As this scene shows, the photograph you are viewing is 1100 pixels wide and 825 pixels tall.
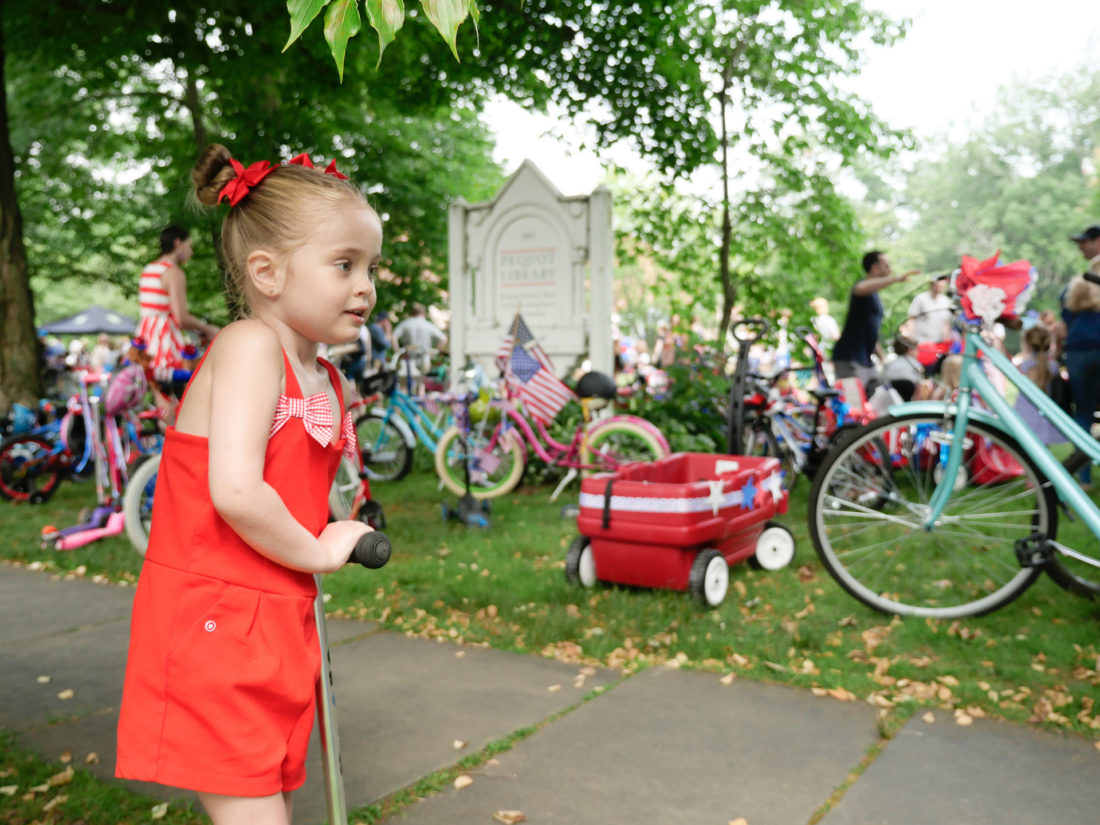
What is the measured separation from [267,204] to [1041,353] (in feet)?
30.9

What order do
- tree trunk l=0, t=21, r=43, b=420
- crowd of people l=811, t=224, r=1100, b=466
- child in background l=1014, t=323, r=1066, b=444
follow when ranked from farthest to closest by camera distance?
tree trunk l=0, t=21, r=43, b=420 → child in background l=1014, t=323, r=1066, b=444 → crowd of people l=811, t=224, r=1100, b=466

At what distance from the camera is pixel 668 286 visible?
12.3 meters

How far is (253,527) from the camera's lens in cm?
152

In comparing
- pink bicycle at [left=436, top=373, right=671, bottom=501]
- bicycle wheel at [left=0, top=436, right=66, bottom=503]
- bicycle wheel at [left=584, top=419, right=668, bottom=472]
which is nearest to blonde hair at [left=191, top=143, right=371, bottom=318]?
pink bicycle at [left=436, top=373, right=671, bottom=501]

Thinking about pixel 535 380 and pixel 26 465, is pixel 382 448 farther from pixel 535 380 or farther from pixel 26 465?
pixel 26 465

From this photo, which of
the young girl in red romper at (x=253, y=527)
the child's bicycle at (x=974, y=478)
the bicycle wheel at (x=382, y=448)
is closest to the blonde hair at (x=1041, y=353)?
the child's bicycle at (x=974, y=478)

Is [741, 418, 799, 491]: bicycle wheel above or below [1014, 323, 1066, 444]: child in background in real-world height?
below

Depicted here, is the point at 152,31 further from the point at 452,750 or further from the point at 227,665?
A: the point at 227,665

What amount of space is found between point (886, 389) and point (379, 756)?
6.50 m

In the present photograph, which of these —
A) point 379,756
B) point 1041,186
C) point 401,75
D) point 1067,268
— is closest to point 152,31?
point 401,75

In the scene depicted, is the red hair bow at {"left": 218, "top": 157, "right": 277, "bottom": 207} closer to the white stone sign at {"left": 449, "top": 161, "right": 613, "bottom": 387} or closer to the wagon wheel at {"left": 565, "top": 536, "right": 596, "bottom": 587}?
the wagon wheel at {"left": 565, "top": 536, "right": 596, "bottom": 587}

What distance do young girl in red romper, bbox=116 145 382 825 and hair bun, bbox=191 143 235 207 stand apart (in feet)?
0.14

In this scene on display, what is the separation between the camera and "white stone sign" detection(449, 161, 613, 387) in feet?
30.8

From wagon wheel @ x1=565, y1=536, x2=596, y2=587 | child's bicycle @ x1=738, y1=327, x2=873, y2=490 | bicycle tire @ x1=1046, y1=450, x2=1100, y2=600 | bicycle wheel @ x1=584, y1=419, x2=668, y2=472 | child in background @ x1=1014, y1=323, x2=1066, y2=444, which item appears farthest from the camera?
child in background @ x1=1014, y1=323, x2=1066, y2=444
